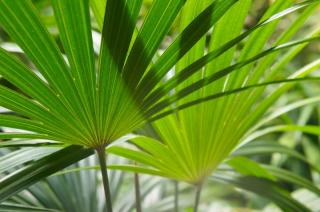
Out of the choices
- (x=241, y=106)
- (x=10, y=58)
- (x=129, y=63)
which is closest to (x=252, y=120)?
(x=241, y=106)

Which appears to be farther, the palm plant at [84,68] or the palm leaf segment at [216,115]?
the palm leaf segment at [216,115]

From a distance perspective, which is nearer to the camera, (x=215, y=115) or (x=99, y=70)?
(x=99, y=70)

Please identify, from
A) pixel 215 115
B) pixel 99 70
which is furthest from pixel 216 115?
pixel 99 70

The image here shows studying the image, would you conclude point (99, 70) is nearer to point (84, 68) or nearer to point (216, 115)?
point (84, 68)

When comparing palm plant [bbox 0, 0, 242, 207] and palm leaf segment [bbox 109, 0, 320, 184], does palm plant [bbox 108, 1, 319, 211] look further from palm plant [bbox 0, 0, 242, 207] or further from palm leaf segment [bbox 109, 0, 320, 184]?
palm plant [bbox 0, 0, 242, 207]

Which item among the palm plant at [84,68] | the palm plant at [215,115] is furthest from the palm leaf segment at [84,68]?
the palm plant at [215,115]

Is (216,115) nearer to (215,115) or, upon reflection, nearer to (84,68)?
(215,115)

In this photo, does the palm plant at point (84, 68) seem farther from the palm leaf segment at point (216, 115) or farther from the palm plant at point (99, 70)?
the palm leaf segment at point (216, 115)
